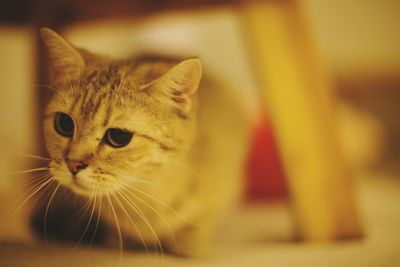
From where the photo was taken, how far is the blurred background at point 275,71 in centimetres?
103

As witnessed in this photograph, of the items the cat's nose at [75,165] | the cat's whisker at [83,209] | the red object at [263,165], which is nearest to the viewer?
the cat's nose at [75,165]

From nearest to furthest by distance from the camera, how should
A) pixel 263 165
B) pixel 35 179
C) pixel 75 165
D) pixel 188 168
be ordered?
pixel 75 165 < pixel 35 179 < pixel 188 168 < pixel 263 165

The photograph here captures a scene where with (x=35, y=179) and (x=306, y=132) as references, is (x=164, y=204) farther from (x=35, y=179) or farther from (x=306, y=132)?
(x=306, y=132)

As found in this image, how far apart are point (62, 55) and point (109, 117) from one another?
17 centimetres

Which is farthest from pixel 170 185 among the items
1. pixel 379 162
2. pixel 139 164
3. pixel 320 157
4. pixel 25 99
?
pixel 379 162

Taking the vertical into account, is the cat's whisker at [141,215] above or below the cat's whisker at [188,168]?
below

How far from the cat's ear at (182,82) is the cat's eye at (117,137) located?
128mm

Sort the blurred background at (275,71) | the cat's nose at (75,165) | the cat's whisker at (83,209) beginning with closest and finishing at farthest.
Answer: the cat's nose at (75,165) < the cat's whisker at (83,209) < the blurred background at (275,71)

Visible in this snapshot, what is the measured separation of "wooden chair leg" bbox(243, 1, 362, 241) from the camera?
104 centimetres

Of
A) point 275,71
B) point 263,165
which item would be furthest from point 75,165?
point 263,165

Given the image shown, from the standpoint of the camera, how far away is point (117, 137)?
2.59 feet

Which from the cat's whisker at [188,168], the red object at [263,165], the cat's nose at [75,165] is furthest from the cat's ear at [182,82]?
the red object at [263,165]

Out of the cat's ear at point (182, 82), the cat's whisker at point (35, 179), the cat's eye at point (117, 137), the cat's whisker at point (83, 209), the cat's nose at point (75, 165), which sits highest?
the cat's ear at point (182, 82)

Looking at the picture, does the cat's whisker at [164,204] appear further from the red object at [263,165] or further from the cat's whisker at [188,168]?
the red object at [263,165]
